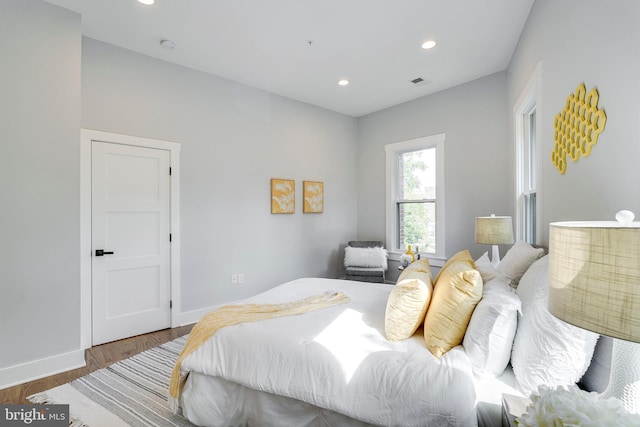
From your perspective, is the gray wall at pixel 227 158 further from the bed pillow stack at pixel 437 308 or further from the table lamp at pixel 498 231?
the bed pillow stack at pixel 437 308

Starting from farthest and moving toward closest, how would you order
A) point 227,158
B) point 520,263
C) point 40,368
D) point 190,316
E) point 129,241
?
point 227,158
point 190,316
point 129,241
point 40,368
point 520,263

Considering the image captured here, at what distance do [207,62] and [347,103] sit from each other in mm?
2135

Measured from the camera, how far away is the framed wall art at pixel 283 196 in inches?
174

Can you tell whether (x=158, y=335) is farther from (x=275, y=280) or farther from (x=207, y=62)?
(x=207, y=62)

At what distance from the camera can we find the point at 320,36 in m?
3.03

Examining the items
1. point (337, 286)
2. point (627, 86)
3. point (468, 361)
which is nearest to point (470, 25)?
point (627, 86)

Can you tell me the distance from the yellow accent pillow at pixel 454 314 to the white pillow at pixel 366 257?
3062 millimetres

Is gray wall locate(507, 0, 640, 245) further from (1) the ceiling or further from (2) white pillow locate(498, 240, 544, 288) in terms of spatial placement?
(1) the ceiling

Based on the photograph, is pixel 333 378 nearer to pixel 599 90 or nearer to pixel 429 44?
pixel 599 90

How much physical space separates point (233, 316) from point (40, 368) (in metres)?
1.80

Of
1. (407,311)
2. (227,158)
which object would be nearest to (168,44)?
(227,158)

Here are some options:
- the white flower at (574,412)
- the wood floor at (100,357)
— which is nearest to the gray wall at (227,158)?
the wood floor at (100,357)

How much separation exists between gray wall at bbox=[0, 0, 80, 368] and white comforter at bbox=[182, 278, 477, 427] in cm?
159

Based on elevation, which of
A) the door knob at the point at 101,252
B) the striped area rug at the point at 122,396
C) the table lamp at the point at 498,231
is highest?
the table lamp at the point at 498,231
